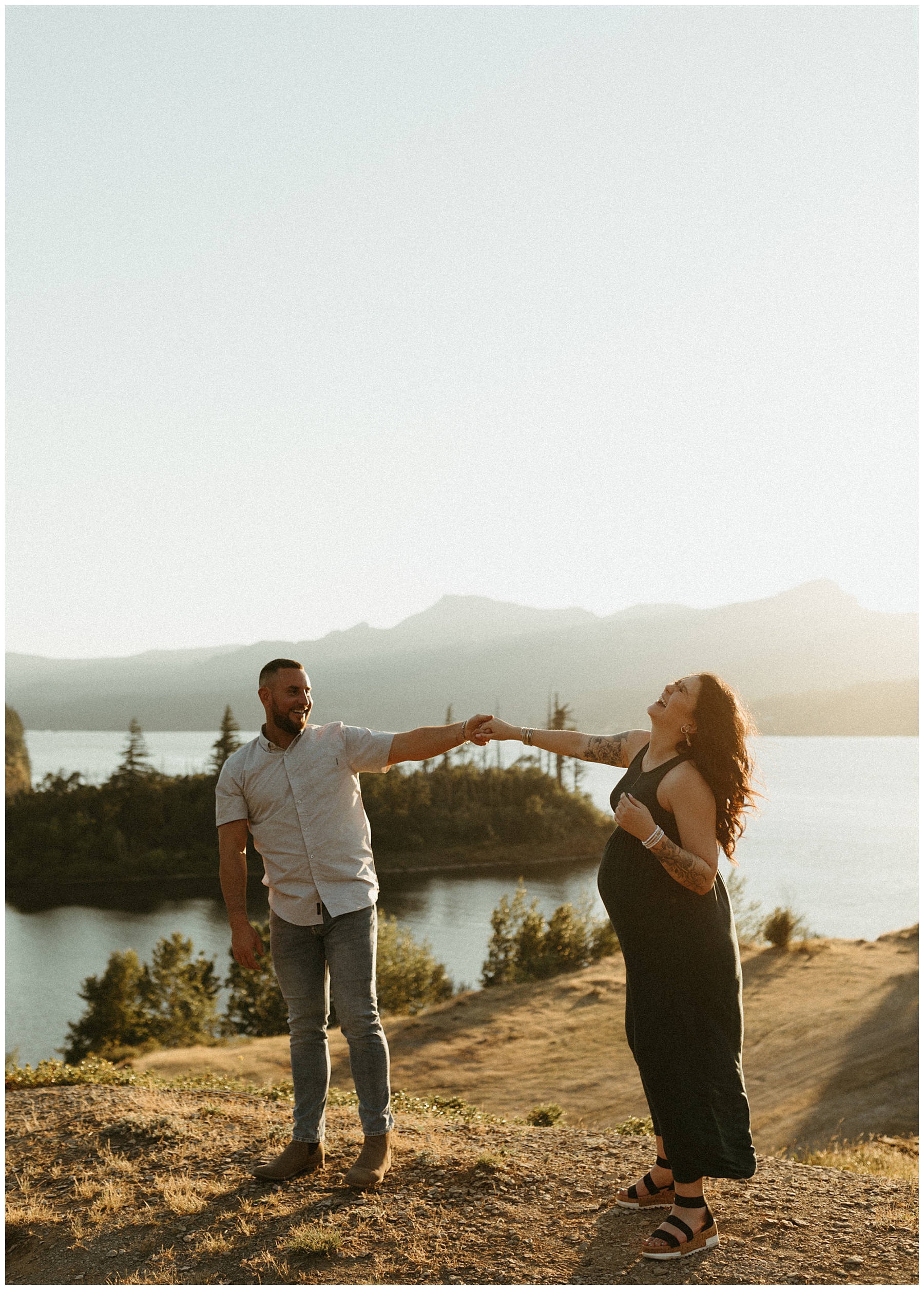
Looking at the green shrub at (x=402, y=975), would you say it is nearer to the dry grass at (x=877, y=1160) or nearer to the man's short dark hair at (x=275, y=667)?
the dry grass at (x=877, y=1160)

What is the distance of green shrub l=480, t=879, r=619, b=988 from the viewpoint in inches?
1101

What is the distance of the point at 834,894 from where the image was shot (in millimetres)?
64688

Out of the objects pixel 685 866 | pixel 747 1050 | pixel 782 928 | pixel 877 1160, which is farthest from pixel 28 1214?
pixel 782 928

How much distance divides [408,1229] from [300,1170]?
739 mm

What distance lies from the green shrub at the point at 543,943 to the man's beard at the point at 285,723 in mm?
24018

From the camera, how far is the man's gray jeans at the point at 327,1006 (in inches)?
165

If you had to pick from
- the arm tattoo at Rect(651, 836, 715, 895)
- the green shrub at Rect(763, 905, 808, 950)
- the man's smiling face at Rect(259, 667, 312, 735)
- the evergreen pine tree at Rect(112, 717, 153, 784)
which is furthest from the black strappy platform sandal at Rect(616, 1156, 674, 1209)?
the evergreen pine tree at Rect(112, 717, 153, 784)

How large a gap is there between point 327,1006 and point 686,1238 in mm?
1861

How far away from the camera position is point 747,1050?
Answer: 16.6 metres

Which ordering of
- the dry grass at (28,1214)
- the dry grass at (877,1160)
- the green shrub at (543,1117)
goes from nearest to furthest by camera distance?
1. the dry grass at (28,1214)
2. the dry grass at (877,1160)
3. the green shrub at (543,1117)

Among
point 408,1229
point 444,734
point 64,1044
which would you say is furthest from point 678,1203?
point 64,1044

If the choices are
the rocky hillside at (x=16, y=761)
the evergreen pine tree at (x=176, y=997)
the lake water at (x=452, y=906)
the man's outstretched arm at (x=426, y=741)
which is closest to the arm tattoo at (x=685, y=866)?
the man's outstretched arm at (x=426, y=741)

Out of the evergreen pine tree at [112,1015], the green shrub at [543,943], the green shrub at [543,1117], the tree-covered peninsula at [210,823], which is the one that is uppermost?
the green shrub at [543,1117]

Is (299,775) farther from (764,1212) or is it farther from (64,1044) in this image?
(64,1044)
